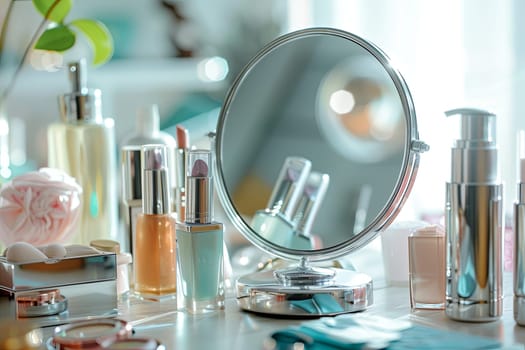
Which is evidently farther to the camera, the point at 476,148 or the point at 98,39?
the point at 98,39

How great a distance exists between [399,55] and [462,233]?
1.23 meters

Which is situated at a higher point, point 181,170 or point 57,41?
point 57,41

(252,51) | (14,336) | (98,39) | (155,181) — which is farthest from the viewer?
(252,51)

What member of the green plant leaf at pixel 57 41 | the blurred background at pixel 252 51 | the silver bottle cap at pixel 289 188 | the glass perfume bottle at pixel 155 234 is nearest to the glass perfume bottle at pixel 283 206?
the silver bottle cap at pixel 289 188

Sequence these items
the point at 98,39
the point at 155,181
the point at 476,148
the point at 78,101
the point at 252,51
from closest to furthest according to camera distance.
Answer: the point at 476,148 < the point at 155,181 < the point at 78,101 < the point at 98,39 < the point at 252,51

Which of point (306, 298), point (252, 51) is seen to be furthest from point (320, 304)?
point (252, 51)

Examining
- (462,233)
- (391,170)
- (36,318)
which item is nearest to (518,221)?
(462,233)

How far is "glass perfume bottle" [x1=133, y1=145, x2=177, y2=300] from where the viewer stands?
0.92 metres

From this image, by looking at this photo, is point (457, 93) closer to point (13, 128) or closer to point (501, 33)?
point (501, 33)

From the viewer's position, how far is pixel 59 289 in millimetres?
830

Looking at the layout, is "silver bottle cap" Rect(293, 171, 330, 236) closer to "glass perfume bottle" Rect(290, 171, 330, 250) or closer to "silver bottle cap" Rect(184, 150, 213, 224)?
"glass perfume bottle" Rect(290, 171, 330, 250)

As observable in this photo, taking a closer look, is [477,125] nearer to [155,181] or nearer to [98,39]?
[155,181]

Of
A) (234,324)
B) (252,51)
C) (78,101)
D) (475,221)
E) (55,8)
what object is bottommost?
(234,324)

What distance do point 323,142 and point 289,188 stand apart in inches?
4.8
